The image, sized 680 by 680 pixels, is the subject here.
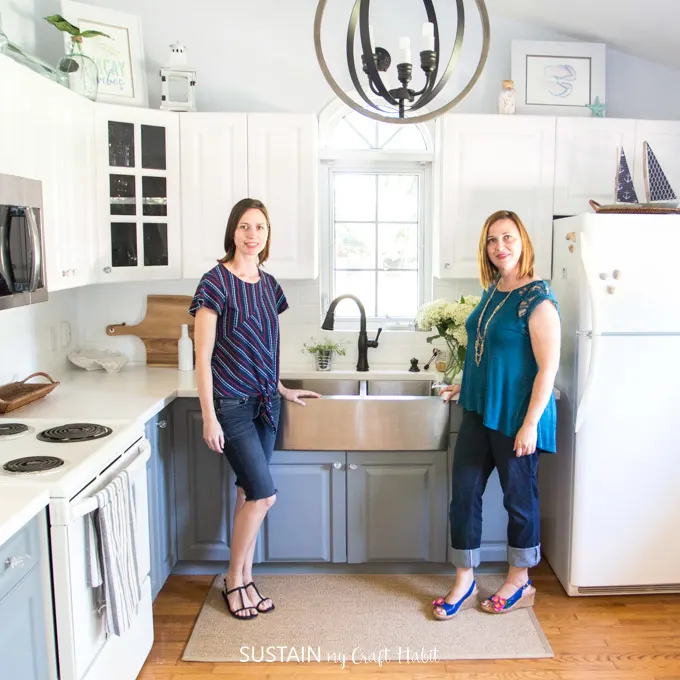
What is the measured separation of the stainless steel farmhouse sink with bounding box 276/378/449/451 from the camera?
2.77m

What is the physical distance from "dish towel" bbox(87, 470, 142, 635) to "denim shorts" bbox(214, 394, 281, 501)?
48 centimetres

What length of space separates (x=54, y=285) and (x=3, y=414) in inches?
18.7

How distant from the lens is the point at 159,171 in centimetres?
302

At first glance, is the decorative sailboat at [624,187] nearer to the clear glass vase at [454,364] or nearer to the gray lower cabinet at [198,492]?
the clear glass vase at [454,364]

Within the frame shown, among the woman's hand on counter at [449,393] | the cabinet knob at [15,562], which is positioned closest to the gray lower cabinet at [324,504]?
the woman's hand on counter at [449,393]

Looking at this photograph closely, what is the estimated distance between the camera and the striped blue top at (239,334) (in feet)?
7.82

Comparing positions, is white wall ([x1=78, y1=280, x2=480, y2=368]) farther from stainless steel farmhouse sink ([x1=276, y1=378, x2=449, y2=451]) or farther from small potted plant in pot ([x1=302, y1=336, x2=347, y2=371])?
stainless steel farmhouse sink ([x1=276, y1=378, x2=449, y2=451])

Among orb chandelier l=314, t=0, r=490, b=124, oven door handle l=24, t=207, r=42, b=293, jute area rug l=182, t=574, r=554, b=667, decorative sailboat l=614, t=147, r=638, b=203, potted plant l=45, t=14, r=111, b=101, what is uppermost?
potted plant l=45, t=14, r=111, b=101

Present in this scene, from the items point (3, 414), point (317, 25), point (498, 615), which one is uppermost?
point (317, 25)

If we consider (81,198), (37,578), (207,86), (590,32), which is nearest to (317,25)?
(37,578)

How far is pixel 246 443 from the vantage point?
246 cm

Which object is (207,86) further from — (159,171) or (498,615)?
(498,615)

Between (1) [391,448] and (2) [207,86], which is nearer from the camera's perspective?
(1) [391,448]

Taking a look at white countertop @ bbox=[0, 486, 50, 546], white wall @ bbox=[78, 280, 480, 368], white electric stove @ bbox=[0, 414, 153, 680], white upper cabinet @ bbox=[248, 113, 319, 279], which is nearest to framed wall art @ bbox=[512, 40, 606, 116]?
white wall @ bbox=[78, 280, 480, 368]
